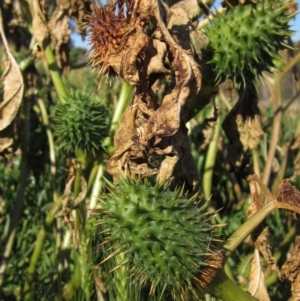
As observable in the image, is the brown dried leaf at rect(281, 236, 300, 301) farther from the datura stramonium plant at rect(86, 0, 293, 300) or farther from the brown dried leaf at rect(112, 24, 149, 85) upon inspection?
the brown dried leaf at rect(112, 24, 149, 85)

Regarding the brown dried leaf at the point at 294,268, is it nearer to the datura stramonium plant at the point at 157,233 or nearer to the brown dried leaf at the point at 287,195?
the brown dried leaf at the point at 287,195

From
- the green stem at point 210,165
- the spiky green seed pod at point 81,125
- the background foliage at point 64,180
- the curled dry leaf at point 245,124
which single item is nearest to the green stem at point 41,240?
the background foliage at point 64,180

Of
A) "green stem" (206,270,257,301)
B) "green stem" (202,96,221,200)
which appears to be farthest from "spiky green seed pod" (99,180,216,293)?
"green stem" (202,96,221,200)

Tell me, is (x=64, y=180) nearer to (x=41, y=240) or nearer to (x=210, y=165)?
(x=41, y=240)

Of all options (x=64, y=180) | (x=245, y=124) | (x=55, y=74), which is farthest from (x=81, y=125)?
(x=64, y=180)

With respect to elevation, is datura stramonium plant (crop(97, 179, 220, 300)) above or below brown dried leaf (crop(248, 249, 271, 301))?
above

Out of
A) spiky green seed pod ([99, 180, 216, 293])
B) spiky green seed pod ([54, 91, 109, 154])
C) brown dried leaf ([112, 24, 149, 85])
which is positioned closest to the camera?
spiky green seed pod ([99, 180, 216, 293])
